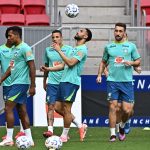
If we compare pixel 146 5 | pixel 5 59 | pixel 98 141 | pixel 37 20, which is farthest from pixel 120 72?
pixel 146 5

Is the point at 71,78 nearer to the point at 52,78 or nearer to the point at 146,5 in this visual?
the point at 52,78

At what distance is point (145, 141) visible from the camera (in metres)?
13.6

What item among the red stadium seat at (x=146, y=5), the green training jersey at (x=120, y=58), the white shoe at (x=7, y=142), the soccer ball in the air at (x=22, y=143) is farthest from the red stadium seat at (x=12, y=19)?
the soccer ball in the air at (x=22, y=143)

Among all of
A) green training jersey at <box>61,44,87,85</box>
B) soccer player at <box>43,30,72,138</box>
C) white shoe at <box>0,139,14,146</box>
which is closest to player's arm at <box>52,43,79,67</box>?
green training jersey at <box>61,44,87,85</box>

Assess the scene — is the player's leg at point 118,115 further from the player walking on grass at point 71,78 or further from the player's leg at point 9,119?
the player's leg at point 9,119

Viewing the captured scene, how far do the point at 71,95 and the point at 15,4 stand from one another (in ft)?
24.8

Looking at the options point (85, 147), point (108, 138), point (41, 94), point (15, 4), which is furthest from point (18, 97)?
point (15, 4)

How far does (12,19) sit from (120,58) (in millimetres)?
6790

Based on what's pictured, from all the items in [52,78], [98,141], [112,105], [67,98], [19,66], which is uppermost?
[19,66]

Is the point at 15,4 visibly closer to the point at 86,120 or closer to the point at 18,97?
the point at 86,120

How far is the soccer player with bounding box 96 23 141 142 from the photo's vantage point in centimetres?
1345

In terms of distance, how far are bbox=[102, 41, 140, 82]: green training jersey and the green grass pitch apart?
A: 1.11 metres

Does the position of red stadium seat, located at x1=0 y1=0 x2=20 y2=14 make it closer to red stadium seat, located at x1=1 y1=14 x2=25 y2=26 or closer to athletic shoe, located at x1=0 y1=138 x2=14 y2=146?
red stadium seat, located at x1=1 y1=14 x2=25 y2=26

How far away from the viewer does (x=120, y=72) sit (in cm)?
1359
